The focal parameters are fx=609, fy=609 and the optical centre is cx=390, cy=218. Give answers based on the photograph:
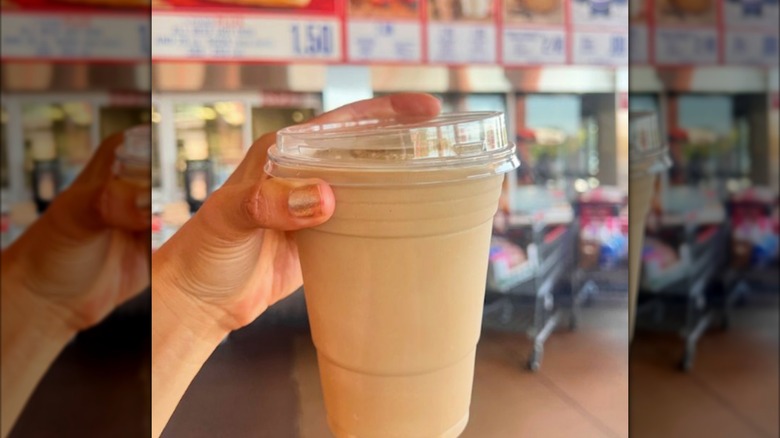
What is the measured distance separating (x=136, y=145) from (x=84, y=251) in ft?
0.48

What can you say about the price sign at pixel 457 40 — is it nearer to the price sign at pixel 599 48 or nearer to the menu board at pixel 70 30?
the price sign at pixel 599 48

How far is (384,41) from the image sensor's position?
1.00 metres

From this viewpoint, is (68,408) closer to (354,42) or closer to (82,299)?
(82,299)

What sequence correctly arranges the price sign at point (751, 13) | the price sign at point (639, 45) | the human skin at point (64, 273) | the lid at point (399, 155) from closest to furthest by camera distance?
the human skin at point (64, 273) → the lid at point (399, 155) → the price sign at point (751, 13) → the price sign at point (639, 45)

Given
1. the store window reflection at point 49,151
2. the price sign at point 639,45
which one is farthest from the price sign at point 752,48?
the store window reflection at point 49,151

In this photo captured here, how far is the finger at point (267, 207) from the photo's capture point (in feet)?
2.51

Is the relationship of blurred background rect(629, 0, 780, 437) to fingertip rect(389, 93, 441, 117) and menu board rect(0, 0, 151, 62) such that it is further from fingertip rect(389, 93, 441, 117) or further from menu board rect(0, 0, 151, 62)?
menu board rect(0, 0, 151, 62)

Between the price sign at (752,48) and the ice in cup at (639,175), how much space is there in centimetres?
14

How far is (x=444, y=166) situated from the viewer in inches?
30.1

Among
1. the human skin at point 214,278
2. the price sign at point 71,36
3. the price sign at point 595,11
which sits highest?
the price sign at point 595,11

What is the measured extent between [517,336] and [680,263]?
28cm

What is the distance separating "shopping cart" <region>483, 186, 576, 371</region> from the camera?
1010 mm

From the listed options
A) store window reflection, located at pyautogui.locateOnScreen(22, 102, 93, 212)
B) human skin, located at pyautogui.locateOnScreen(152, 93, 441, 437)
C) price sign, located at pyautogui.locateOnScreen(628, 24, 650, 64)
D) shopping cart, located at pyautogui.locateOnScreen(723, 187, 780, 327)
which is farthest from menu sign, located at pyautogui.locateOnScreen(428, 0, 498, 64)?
store window reflection, located at pyautogui.locateOnScreen(22, 102, 93, 212)

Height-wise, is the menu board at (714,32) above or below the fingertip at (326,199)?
above
